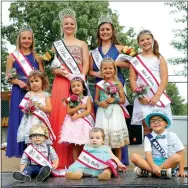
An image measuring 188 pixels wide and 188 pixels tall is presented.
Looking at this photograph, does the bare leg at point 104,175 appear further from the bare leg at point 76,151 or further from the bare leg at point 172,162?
the bare leg at point 76,151

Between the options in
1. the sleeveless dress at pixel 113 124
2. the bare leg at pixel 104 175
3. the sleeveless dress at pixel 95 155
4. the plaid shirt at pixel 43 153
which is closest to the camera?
the bare leg at pixel 104 175

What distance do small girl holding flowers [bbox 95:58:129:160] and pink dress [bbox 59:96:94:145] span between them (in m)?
0.13

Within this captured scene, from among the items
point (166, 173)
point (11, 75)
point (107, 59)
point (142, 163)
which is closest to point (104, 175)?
point (142, 163)

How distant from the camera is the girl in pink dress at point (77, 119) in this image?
4.63 meters

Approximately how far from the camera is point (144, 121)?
4703 mm

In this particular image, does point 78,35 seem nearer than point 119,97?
No

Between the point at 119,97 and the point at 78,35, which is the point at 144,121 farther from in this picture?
the point at 78,35

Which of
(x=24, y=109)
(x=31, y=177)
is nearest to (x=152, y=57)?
(x=24, y=109)

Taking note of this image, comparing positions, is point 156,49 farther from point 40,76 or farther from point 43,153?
point 43,153

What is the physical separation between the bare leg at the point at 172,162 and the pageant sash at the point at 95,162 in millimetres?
428

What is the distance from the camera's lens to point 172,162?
4051 millimetres

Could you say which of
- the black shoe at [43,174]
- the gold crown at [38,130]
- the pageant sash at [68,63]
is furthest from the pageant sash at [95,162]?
the pageant sash at [68,63]

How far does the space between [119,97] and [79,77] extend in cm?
47

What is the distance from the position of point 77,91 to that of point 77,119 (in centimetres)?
30
